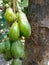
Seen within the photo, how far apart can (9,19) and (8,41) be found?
0.08 metres

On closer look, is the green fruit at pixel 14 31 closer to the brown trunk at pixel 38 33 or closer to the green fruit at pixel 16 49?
the green fruit at pixel 16 49

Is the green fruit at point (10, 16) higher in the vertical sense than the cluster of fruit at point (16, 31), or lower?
higher

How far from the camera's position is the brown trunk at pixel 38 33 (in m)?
0.89

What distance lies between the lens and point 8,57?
75cm

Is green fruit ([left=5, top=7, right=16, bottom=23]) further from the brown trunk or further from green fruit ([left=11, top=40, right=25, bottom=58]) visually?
the brown trunk

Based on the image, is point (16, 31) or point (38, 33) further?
point (38, 33)

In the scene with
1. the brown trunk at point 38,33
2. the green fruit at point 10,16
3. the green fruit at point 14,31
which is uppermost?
the green fruit at point 10,16

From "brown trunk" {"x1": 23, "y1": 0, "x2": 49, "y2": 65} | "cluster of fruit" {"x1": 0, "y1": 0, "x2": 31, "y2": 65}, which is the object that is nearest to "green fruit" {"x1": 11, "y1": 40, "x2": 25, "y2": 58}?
"cluster of fruit" {"x1": 0, "y1": 0, "x2": 31, "y2": 65}

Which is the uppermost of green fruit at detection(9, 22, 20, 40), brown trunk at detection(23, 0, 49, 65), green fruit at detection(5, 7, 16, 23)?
green fruit at detection(5, 7, 16, 23)

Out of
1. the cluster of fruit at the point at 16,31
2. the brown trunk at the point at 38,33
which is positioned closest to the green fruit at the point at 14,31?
the cluster of fruit at the point at 16,31

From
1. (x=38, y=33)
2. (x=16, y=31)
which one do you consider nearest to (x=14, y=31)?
(x=16, y=31)

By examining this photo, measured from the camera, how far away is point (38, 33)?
915mm

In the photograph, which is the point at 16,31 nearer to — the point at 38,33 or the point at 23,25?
the point at 23,25

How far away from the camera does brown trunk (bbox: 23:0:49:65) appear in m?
0.89
